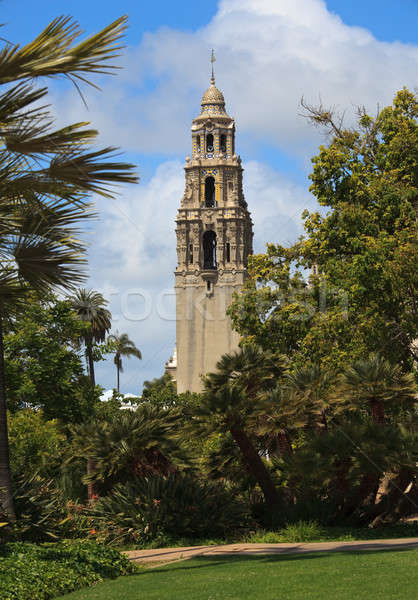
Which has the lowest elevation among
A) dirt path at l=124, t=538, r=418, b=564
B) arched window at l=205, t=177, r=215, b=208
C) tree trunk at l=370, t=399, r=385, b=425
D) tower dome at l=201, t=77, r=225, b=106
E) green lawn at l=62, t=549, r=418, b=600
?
dirt path at l=124, t=538, r=418, b=564

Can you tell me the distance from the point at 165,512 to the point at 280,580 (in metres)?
7.26

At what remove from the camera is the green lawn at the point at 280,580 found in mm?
11062

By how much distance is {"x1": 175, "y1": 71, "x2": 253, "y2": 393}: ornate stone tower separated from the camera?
9894 cm

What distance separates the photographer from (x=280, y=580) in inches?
477

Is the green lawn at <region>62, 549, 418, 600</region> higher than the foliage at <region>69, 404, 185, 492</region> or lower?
lower

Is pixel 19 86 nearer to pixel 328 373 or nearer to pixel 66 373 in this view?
pixel 328 373

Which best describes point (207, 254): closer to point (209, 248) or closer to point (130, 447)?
point (209, 248)

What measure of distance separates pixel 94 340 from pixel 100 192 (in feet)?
217

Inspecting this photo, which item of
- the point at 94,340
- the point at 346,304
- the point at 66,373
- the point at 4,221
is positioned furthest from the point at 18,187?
the point at 94,340

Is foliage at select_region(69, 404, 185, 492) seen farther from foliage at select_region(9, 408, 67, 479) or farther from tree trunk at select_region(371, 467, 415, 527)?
foliage at select_region(9, 408, 67, 479)

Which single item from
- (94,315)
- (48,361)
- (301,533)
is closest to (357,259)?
(301,533)

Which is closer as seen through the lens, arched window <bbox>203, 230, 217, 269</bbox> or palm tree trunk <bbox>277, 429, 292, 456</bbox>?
palm tree trunk <bbox>277, 429, 292, 456</bbox>

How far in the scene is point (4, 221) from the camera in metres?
14.8

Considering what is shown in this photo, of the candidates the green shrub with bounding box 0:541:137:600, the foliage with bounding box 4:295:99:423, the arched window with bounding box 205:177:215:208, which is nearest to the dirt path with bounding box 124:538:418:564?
the green shrub with bounding box 0:541:137:600
